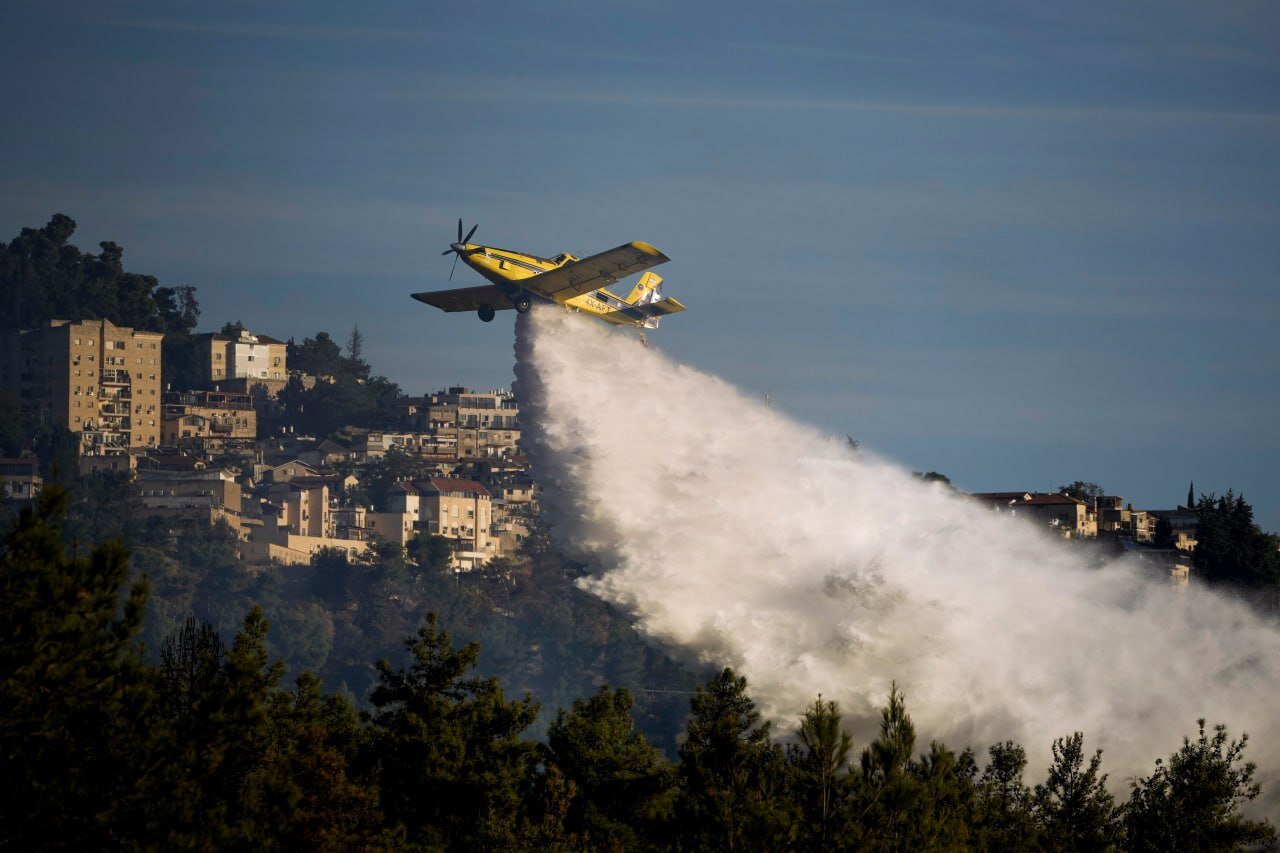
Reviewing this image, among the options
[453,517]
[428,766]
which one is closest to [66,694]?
[428,766]

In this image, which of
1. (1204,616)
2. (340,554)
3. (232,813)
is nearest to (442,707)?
(232,813)

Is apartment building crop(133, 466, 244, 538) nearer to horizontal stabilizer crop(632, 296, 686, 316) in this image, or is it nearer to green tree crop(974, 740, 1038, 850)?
horizontal stabilizer crop(632, 296, 686, 316)

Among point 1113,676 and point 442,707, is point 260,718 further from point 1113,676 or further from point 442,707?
point 1113,676

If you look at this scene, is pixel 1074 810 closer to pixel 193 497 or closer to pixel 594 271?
pixel 594 271

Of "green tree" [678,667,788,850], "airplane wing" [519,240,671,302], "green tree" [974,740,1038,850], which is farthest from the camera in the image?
"airplane wing" [519,240,671,302]

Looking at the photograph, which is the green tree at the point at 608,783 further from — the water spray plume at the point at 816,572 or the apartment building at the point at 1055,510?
the apartment building at the point at 1055,510

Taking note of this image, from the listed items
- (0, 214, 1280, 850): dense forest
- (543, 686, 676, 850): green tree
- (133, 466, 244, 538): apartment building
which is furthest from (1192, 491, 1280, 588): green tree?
(133, 466, 244, 538): apartment building
